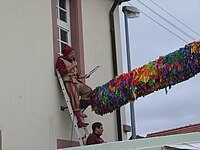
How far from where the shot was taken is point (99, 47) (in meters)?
12.6

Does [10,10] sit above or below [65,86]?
above

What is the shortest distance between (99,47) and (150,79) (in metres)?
2.31

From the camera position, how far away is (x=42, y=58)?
10.5 m

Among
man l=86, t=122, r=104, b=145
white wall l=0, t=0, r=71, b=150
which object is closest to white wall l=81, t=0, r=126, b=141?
white wall l=0, t=0, r=71, b=150

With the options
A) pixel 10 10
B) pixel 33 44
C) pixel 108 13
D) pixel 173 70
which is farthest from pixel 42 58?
pixel 108 13

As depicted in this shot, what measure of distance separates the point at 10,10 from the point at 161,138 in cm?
356

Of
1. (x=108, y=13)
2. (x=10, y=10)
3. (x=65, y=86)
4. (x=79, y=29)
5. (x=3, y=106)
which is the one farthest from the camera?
(x=108, y=13)

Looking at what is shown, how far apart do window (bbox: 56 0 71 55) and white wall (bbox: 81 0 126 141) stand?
0.35 metres

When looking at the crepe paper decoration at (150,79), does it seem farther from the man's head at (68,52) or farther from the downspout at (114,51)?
the downspout at (114,51)

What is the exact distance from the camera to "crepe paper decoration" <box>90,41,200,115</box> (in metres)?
10.2

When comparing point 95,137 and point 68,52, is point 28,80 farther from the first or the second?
point 95,137

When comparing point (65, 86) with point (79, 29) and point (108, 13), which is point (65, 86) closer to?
point (79, 29)

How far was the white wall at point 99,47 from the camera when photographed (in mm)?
12125

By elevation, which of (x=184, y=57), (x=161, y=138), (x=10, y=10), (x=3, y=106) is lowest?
(x=161, y=138)
